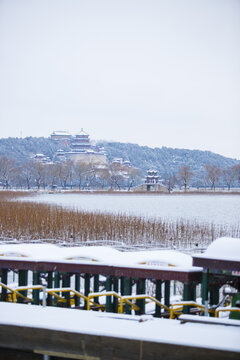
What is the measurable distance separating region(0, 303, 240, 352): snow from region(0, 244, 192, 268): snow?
3.83m

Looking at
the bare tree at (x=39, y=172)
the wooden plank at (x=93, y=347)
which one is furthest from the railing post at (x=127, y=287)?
the bare tree at (x=39, y=172)

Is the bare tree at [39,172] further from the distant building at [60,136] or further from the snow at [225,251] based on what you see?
the snow at [225,251]

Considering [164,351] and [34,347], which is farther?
[34,347]

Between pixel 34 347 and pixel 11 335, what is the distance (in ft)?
1.00

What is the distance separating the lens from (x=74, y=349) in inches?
239

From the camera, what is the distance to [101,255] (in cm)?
1114

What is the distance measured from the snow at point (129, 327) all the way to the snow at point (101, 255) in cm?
383

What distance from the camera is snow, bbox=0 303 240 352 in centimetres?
576

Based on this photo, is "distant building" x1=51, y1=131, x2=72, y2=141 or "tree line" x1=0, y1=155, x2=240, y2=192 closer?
"tree line" x1=0, y1=155, x2=240, y2=192

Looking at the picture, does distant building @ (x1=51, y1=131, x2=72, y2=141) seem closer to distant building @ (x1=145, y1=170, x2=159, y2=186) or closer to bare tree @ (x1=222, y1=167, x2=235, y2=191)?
distant building @ (x1=145, y1=170, x2=159, y2=186)

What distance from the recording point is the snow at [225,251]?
8.65 metres

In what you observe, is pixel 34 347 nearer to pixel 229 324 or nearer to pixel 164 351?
pixel 164 351

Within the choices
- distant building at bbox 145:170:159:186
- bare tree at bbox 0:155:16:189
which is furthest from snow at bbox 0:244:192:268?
distant building at bbox 145:170:159:186

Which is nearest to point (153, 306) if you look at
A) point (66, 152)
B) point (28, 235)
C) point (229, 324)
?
point (229, 324)
